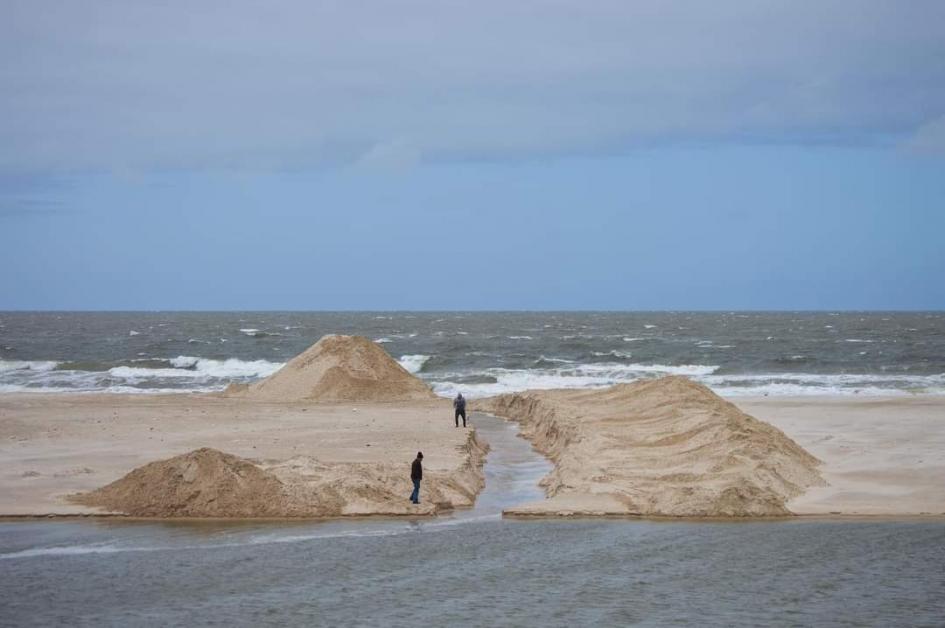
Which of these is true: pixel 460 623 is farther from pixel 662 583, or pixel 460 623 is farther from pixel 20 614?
pixel 20 614

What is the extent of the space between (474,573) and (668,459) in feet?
31.9

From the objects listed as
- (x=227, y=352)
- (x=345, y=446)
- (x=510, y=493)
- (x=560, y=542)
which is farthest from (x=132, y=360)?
(x=560, y=542)

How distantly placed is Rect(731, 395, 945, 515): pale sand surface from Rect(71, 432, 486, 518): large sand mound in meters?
7.53

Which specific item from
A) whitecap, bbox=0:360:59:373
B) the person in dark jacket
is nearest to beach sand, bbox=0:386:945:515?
the person in dark jacket

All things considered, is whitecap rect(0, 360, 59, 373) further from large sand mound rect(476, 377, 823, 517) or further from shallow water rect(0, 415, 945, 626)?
shallow water rect(0, 415, 945, 626)

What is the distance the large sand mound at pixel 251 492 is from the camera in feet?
66.6

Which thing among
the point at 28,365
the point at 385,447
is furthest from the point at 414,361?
the point at 385,447

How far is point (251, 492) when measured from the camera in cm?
2050

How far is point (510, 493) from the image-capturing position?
75.2ft

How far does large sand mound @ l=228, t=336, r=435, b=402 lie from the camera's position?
4284cm

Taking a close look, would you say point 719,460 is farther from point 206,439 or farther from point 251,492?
point 206,439

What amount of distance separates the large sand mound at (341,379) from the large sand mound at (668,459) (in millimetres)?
10019

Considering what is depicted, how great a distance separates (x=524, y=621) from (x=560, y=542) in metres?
4.64

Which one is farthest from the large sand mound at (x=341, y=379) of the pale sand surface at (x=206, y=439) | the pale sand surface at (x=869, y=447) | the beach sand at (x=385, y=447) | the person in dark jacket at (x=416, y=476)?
the person in dark jacket at (x=416, y=476)
